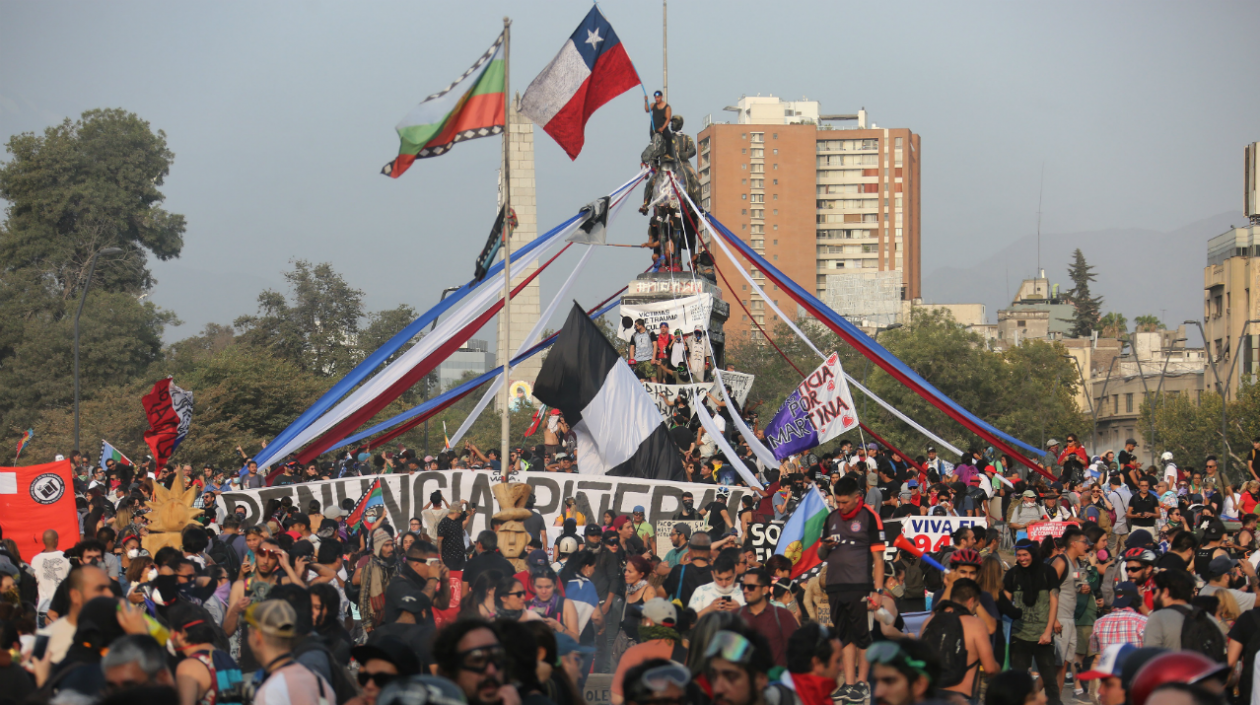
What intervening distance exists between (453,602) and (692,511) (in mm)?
4548

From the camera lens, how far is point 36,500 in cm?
1410

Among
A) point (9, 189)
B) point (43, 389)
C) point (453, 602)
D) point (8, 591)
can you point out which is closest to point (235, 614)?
point (8, 591)

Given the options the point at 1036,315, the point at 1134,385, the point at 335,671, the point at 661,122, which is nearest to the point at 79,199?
the point at 661,122

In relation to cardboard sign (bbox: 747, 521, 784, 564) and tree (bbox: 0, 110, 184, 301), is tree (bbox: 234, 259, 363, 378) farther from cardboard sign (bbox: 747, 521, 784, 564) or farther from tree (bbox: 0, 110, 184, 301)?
cardboard sign (bbox: 747, 521, 784, 564)

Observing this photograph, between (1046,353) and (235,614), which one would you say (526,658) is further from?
(1046,353)

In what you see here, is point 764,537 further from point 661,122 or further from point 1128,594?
point 661,122

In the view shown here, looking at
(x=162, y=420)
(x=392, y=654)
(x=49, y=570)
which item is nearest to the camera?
(x=392, y=654)

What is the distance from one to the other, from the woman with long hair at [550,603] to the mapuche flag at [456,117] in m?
7.15

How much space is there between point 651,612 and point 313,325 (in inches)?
2399

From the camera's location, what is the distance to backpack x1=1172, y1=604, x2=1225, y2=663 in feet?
25.5

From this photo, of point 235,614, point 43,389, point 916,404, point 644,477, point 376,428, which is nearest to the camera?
point 235,614

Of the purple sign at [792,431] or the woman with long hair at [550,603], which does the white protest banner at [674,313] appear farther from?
the woman with long hair at [550,603]

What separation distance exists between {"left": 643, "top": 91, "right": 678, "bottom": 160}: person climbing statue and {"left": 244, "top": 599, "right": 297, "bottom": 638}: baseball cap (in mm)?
17169

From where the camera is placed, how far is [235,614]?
8570 millimetres
